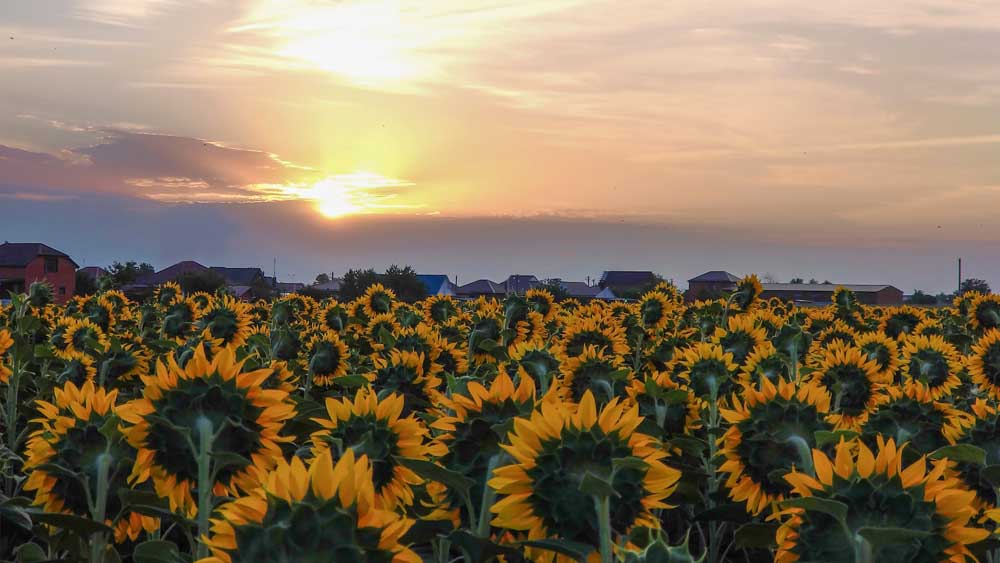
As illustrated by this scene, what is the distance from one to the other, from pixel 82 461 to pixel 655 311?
9.10m

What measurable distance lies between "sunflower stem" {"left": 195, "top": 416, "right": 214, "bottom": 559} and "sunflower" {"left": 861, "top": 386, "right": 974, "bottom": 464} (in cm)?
292

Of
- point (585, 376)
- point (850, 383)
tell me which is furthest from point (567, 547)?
point (850, 383)

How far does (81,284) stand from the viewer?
268ft

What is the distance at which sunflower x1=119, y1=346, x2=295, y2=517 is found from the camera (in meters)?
2.60

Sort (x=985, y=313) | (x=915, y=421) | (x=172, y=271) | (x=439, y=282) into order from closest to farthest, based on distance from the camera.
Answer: (x=915, y=421), (x=985, y=313), (x=172, y=271), (x=439, y=282)

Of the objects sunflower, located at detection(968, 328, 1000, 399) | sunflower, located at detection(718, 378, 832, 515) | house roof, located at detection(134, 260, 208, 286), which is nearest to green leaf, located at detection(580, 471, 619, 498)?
sunflower, located at detection(718, 378, 832, 515)

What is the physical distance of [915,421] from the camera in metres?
4.23

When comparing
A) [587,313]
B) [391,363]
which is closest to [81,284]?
[587,313]

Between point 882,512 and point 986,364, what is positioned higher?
point 986,364

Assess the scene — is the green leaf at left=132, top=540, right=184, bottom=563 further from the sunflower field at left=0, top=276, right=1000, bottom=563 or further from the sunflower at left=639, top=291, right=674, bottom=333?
the sunflower at left=639, top=291, right=674, bottom=333

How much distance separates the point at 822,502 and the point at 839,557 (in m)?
0.29

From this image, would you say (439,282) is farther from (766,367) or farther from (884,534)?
(884,534)

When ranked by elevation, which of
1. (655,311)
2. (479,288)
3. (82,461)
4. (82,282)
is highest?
(479,288)

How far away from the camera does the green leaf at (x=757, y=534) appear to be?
276 centimetres
